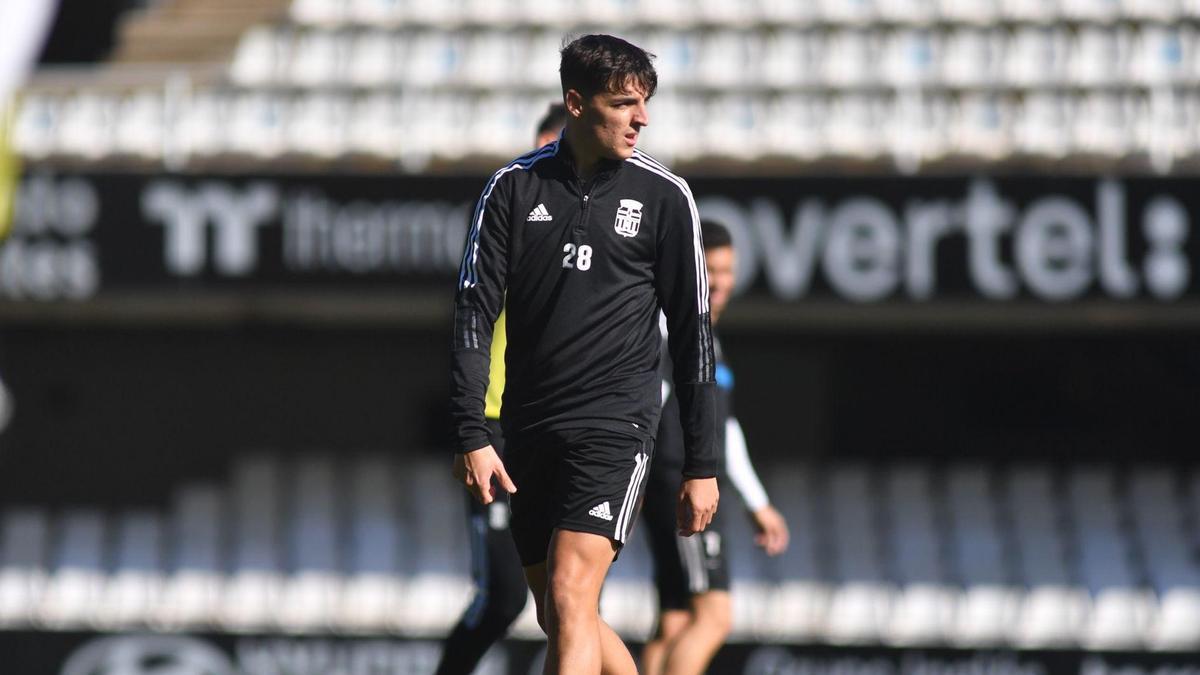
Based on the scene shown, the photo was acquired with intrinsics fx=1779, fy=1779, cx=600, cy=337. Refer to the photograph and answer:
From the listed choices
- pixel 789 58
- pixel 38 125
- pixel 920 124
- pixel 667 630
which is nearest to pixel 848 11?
pixel 789 58

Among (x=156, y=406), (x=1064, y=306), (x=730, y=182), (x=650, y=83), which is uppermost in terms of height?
(x=650, y=83)

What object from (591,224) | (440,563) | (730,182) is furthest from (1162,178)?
(591,224)

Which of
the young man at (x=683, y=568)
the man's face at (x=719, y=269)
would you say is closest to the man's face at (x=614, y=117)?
the young man at (x=683, y=568)

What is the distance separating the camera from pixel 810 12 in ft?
35.6

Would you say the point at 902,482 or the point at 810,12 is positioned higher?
the point at 810,12

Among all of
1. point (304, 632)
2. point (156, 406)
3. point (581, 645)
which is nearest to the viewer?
point (581, 645)

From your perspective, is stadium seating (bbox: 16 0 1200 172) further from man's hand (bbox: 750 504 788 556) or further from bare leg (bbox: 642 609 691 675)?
bare leg (bbox: 642 609 691 675)

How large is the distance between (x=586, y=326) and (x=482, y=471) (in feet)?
1.41

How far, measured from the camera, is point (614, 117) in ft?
13.7

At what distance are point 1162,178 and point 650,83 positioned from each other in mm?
5279

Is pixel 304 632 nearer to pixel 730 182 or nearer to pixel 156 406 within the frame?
pixel 156 406

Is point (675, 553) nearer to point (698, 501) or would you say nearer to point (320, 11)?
point (698, 501)

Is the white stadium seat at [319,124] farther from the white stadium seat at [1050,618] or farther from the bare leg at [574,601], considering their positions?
the bare leg at [574,601]

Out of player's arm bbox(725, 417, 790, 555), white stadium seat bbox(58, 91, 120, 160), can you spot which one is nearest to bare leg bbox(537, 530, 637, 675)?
player's arm bbox(725, 417, 790, 555)
